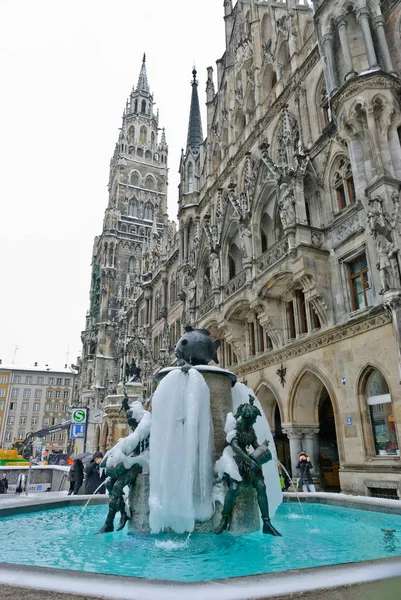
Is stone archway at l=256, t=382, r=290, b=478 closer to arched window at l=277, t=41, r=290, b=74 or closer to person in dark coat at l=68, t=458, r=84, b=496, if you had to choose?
person in dark coat at l=68, t=458, r=84, b=496

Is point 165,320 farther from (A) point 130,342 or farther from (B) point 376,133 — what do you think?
(B) point 376,133

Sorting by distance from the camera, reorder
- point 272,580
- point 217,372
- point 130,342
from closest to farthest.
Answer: point 272,580 → point 217,372 → point 130,342

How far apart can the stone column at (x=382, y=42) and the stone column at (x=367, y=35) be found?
0.38 meters

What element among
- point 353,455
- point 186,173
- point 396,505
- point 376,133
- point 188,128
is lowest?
point 396,505

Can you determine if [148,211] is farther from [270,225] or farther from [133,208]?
[270,225]

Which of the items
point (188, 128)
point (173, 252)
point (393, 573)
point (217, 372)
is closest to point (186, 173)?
point (188, 128)

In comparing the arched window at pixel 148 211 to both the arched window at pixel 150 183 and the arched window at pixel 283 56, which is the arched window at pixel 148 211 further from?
the arched window at pixel 283 56

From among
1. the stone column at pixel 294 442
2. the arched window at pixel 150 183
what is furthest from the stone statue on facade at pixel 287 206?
the arched window at pixel 150 183

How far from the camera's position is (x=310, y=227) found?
16.7 meters

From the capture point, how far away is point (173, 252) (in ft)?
128

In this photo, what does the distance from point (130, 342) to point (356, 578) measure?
42.8 m

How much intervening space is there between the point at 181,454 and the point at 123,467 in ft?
3.34

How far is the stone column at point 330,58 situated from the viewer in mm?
16219

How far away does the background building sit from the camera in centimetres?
9056
